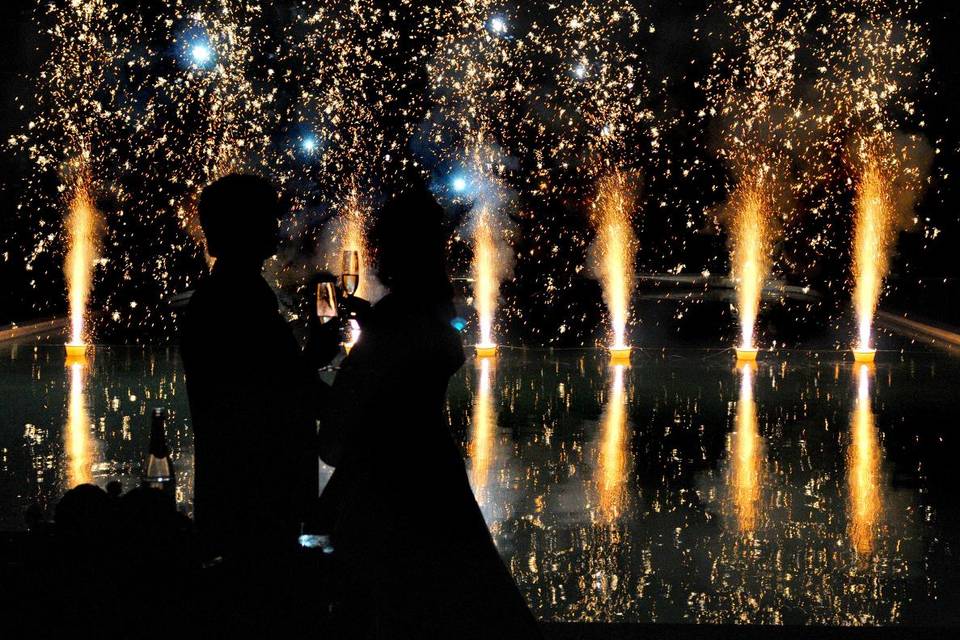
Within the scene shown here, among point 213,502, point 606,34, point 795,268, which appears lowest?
point 213,502

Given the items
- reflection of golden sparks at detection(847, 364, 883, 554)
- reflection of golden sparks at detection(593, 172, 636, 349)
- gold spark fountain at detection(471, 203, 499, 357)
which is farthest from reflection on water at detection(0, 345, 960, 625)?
gold spark fountain at detection(471, 203, 499, 357)

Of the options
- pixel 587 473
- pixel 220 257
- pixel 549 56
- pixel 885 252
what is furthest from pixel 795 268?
pixel 220 257

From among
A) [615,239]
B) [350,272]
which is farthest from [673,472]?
[615,239]

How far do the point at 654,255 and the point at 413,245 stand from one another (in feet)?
119

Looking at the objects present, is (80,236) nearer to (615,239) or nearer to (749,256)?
(615,239)

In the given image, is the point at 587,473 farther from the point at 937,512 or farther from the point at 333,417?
the point at 333,417

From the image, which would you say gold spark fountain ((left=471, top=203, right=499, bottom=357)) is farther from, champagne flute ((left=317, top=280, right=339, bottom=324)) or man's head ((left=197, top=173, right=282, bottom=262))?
man's head ((left=197, top=173, right=282, bottom=262))

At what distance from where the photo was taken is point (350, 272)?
13.3 ft

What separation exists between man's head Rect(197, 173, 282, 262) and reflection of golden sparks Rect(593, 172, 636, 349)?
16654 millimetres

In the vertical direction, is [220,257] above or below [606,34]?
below

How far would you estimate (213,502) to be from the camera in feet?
11.2

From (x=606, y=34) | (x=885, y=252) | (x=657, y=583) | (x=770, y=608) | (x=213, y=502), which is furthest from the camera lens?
(x=885, y=252)

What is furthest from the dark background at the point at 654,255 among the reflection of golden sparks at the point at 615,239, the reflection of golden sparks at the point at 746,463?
the reflection of golden sparks at the point at 746,463

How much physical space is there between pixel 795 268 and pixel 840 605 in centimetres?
3266
